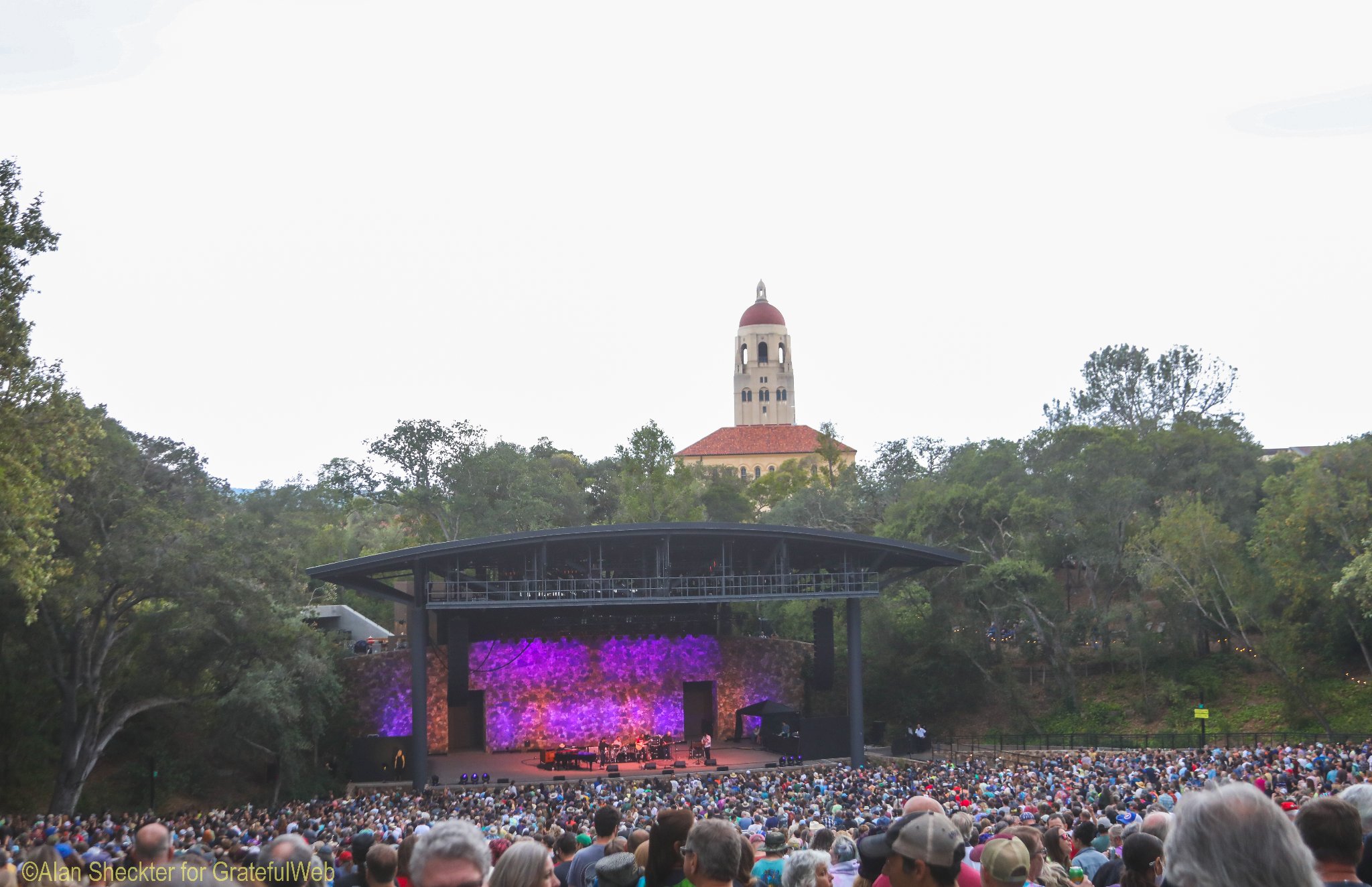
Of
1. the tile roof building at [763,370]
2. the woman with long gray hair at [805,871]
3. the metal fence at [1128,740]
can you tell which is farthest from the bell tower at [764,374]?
the woman with long gray hair at [805,871]

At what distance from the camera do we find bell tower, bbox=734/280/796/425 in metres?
118

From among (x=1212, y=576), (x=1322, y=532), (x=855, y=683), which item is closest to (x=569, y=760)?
(x=855, y=683)

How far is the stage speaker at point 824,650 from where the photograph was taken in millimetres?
37281

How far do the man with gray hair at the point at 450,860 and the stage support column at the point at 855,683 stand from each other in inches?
1251

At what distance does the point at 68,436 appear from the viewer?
22.2m

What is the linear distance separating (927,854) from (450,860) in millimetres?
1841

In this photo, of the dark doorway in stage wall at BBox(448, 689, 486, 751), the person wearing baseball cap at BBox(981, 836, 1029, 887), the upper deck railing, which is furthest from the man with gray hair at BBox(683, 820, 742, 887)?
the dark doorway in stage wall at BBox(448, 689, 486, 751)

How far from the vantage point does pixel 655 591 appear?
34125 mm

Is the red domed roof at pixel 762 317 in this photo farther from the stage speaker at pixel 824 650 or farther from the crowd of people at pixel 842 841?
the crowd of people at pixel 842 841

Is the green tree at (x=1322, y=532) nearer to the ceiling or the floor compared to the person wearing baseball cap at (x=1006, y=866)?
nearer to the ceiling

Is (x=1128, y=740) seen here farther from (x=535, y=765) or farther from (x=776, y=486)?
(x=776, y=486)

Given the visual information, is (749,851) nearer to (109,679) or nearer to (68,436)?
(68,436)

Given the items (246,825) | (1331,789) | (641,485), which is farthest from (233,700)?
(641,485)

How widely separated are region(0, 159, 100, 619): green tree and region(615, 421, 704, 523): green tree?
134 feet
